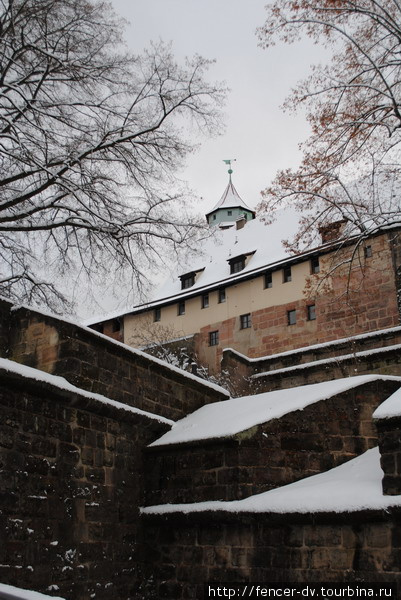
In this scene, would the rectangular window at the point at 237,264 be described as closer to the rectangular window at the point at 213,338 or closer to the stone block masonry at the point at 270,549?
the rectangular window at the point at 213,338

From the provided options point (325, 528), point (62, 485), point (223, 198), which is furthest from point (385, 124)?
point (223, 198)

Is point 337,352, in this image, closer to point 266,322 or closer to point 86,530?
point 86,530

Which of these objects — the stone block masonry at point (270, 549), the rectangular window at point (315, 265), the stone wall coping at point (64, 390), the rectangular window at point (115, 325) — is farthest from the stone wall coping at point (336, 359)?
the rectangular window at point (115, 325)

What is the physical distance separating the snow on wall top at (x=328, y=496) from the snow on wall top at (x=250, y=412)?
34.3 inches

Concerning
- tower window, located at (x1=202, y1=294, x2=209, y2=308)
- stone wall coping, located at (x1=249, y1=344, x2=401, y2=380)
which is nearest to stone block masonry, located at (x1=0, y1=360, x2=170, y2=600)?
stone wall coping, located at (x1=249, y1=344, x2=401, y2=380)

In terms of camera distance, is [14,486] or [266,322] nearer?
[14,486]

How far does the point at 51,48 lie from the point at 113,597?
34.2 feet

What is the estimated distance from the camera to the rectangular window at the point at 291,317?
28.6 meters

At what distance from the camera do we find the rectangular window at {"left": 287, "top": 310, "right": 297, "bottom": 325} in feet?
93.9

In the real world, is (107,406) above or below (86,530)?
above

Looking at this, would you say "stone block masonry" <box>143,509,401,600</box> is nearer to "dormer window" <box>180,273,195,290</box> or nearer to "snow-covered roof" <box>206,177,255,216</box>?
"dormer window" <box>180,273,195,290</box>

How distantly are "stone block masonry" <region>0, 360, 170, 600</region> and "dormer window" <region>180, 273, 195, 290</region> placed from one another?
85.3 ft

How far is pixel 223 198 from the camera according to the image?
56.0 meters

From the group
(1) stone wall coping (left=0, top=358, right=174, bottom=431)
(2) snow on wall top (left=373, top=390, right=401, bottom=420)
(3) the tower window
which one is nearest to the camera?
(2) snow on wall top (left=373, top=390, right=401, bottom=420)
